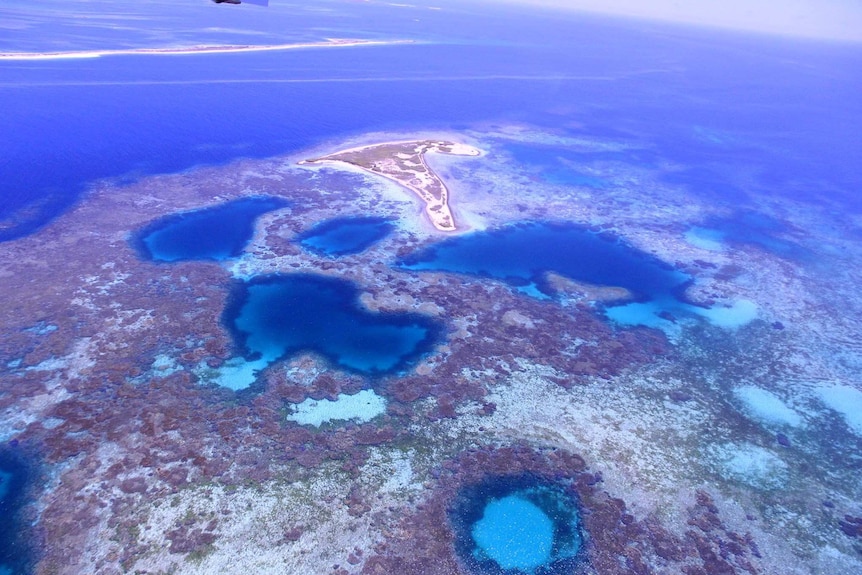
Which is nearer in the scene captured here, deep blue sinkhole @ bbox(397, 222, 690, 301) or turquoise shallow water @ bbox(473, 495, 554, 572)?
turquoise shallow water @ bbox(473, 495, 554, 572)

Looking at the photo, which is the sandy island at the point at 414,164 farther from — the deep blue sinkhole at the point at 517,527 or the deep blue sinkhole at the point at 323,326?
the deep blue sinkhole at the point at 517,527

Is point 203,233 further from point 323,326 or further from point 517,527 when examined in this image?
point 517,527

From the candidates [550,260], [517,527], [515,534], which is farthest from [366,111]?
[515,534]

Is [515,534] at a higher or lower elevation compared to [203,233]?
higher

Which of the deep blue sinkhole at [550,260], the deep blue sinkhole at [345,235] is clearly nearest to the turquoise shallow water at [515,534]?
the deep blue sinkhole at [550,260]

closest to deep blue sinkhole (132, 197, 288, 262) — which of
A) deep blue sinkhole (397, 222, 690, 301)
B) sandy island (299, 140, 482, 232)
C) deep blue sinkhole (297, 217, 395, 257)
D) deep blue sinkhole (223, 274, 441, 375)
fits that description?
deep blue sinkhole (297, 217, 395, 257)

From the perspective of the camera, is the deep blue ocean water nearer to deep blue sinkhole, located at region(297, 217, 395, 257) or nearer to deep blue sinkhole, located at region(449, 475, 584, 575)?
deep blue sinkhole, located at region(297, 217, 395, 257)

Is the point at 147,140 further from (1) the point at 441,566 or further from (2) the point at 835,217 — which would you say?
(2) the point at 835,217
